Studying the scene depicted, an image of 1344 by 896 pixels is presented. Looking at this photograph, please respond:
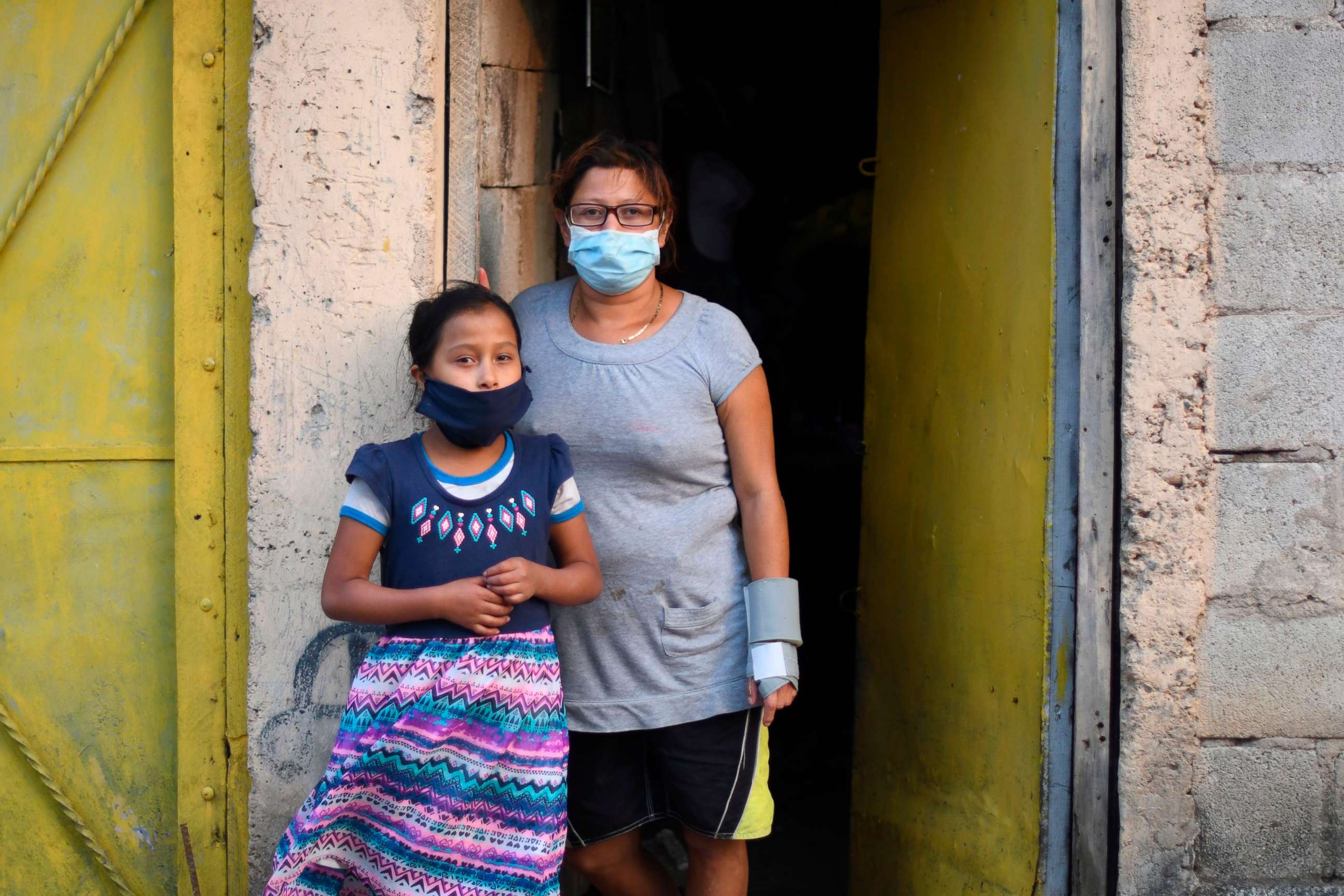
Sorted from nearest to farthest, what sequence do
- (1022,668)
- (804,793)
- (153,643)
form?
(1022,668) → (153,643) → (804,793)

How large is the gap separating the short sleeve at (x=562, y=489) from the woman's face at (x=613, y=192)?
0.49m

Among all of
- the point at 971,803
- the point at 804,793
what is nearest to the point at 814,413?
the point at 804,793

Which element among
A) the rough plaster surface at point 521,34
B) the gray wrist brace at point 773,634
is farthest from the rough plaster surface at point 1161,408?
the rough plaster surface at point 521,34

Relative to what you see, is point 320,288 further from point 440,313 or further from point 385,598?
point 385,598

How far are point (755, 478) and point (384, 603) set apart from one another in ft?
2.62

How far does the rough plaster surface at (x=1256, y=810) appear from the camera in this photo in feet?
7.47

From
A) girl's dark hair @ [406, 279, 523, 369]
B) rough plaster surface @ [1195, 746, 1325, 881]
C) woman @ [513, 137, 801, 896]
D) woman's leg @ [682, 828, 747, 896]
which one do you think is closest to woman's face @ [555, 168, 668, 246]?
woman @ [513, 137, 801, 896]

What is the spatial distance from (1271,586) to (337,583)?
195cm

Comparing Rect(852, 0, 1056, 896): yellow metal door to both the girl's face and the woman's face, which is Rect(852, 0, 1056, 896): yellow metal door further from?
the girl's face

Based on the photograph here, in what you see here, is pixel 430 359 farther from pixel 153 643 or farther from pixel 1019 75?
pixel 1019 75

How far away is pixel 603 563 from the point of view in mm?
2164

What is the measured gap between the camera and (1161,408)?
87.4 inches

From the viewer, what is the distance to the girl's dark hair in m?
1.97

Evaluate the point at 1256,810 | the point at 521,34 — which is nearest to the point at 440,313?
the point at 521,34
